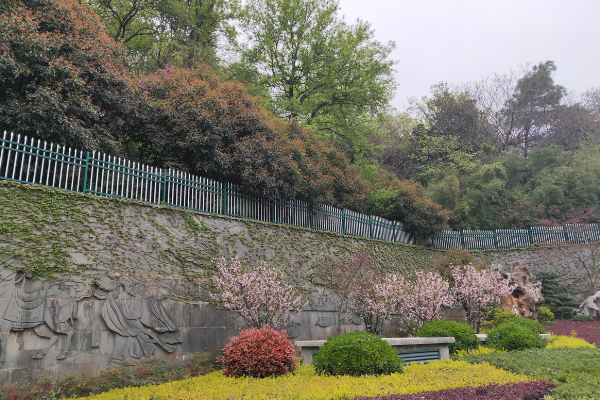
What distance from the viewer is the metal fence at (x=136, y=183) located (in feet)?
26.4

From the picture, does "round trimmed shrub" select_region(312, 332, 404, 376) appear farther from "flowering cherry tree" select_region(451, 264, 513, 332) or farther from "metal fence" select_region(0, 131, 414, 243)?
"flowering cherry tree" select_region(451, 264, 513, 332)

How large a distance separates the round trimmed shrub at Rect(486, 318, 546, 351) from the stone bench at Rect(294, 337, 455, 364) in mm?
1758

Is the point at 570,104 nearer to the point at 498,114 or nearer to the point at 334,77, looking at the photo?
the point at 498,114

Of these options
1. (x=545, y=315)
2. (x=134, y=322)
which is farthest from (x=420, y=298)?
(x=134, y=322)

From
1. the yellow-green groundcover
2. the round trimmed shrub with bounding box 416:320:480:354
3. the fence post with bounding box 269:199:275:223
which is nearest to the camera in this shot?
the yellow-green groundcover

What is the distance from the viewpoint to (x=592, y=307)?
16.1 m

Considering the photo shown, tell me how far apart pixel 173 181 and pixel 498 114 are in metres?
27.3

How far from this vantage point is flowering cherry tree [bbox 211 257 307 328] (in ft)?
31.0

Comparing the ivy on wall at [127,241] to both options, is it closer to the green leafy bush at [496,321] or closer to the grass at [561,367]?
the grass at [561,367]

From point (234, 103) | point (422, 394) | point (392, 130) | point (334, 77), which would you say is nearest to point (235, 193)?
point (234, 103)

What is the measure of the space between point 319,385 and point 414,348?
3168 mm

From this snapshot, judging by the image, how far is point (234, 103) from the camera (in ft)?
39.6

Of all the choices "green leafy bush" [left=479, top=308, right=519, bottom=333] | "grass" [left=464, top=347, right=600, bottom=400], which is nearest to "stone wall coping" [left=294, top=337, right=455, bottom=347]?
"grass" [left=464, top=347, right=600, bottom=400]

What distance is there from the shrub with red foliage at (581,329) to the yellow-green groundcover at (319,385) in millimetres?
7441
